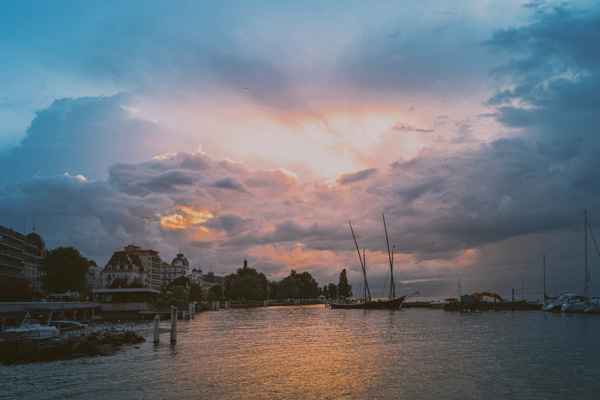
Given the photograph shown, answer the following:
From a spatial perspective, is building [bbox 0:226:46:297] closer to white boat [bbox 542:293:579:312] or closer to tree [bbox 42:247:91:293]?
tree [bbox 42:247:91:293]

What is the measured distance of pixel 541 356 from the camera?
187 feet

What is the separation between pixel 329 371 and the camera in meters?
48.0

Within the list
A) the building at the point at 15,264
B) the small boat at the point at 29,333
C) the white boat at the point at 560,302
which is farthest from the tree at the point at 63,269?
the white boat at the point at 560,302

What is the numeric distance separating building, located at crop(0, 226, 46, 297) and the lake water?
59978mm

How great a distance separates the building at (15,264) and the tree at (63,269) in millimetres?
5226

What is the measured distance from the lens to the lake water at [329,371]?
38.6 m

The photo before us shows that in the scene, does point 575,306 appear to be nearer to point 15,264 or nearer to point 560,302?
point 560,302

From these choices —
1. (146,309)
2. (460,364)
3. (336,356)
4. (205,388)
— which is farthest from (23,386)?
(146,309)

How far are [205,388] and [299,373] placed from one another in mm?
9665

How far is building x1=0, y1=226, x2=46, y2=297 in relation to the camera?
118 meters

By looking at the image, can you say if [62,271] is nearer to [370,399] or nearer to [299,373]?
[299,373]

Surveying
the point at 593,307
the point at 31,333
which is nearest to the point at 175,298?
the point at 31,333

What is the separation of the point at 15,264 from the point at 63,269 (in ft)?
84.3

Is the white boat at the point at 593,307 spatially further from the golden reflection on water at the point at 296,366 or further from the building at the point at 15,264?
the building at the point at 15,264
